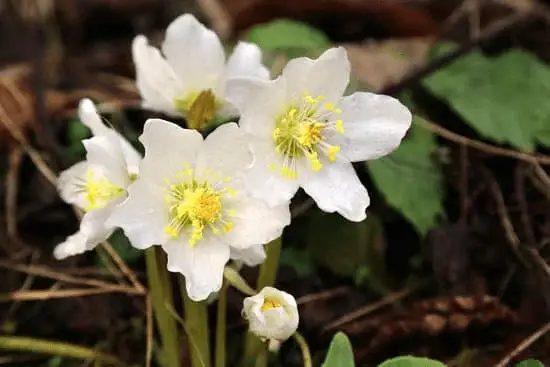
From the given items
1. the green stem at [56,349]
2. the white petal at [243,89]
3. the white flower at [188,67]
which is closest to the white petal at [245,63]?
the white flower at [188,67]

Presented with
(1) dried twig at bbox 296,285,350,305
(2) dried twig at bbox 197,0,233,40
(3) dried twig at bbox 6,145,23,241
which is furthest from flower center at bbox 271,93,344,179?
(2) dried twig at bbox 197,0,233,40

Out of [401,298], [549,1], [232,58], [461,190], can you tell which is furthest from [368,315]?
[549,1]

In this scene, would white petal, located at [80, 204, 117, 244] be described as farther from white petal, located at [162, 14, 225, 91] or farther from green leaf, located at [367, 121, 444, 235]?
green leaf, located at [367, 121, 444, 235]

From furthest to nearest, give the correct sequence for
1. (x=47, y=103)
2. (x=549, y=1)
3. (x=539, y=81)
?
(x=549, y=1)
(x=47, y=103)
(x=539, y=81)

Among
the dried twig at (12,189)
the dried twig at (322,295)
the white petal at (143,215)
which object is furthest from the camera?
the dried twig at (12,189)

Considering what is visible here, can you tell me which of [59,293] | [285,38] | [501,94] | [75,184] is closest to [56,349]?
[59,293]

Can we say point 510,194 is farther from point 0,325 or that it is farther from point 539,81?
point 0,325

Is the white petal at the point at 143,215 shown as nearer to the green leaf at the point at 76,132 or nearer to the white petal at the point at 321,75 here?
the white petal at the point at 321,75
